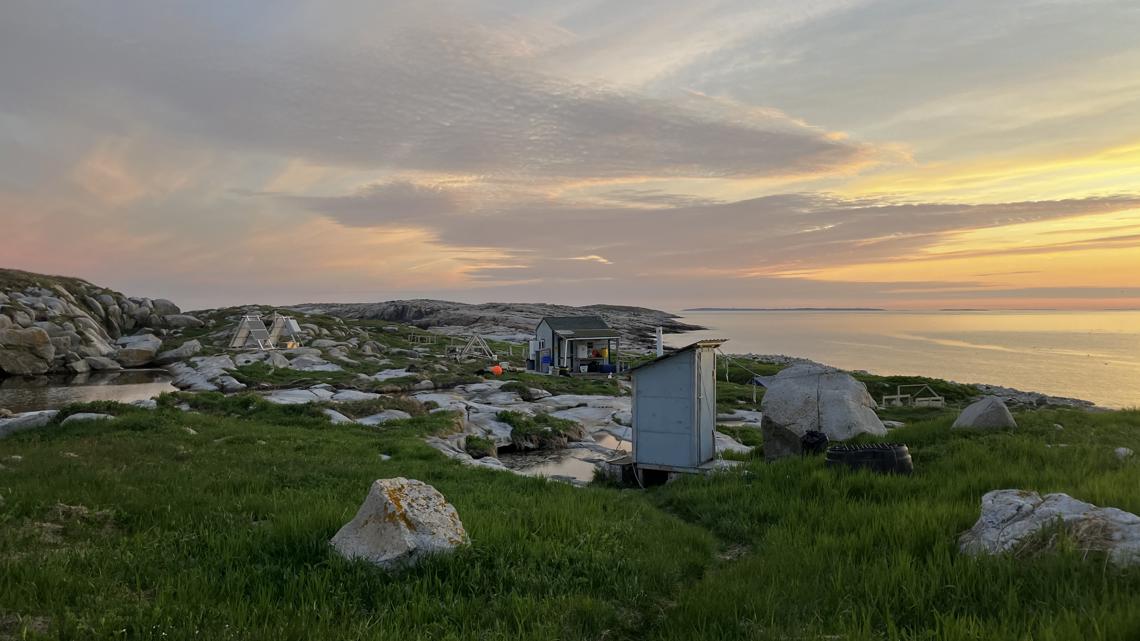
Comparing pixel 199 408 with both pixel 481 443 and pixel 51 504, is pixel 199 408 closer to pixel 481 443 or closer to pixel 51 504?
pixel 481 443

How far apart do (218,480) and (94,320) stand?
239ft

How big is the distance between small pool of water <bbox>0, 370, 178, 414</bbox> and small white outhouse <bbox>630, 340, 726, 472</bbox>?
94.1 feet

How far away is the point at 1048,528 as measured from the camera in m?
6.44

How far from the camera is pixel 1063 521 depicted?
254 inches

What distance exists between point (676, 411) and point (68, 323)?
215 feet

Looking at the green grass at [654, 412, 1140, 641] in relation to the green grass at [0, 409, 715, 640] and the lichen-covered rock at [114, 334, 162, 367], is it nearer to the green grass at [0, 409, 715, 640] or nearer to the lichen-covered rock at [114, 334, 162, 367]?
the green grass at [0, 409, 715, 640]

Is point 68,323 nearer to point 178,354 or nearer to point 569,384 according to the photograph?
point 178,354

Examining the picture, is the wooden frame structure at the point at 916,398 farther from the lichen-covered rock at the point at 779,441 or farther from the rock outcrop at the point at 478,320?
the rock outcrop at the point at 478,320

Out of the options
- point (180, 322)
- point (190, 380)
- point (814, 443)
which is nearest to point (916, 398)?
point (814, 443)

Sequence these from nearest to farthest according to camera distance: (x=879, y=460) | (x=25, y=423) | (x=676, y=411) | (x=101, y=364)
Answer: (x=879, y=460)
(x=25, y=423)
(x=676, y=411)
(x=101, y=364)

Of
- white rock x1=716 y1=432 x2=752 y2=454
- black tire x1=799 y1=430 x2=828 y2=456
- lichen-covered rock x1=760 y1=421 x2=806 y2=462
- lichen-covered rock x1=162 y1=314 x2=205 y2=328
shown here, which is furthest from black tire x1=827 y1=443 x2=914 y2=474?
lichen-covered rock x1=162 y1=314 x2=205 y2=328

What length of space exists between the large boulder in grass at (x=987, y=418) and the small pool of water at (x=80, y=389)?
37713 millimetres

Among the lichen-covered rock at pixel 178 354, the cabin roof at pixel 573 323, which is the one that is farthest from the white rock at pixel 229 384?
the cabin roof at pixel 573 323

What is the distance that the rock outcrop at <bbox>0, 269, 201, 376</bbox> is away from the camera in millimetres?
49188
